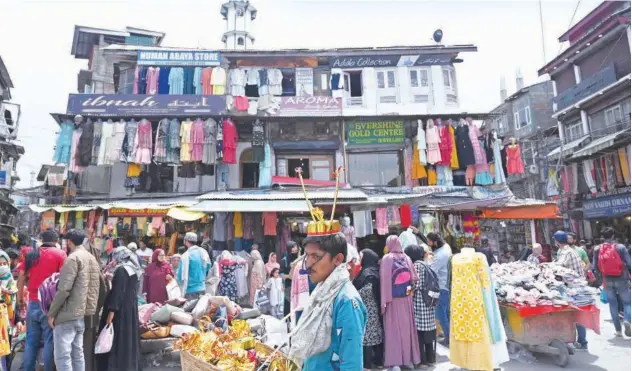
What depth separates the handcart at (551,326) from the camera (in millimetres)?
5211

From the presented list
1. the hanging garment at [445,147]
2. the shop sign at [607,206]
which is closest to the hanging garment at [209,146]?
the hanging garment at [445,147]

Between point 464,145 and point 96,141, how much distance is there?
553 inches

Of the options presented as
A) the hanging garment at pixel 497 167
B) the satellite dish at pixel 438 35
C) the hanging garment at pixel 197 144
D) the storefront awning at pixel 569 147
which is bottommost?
the hanging garment at pixel 497 167

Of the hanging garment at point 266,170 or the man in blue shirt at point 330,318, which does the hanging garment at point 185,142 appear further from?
→ the man in blue shirt at point 330,318

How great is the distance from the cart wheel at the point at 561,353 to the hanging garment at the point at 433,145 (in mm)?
9833

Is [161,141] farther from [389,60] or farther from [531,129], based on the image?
[531,129]

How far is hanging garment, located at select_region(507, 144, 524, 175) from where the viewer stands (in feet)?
50.2

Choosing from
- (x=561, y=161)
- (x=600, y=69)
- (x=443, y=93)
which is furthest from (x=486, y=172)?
(x=600, y=69)

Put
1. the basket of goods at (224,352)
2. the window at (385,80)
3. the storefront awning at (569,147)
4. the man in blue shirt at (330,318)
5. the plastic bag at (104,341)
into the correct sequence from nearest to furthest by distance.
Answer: the man in blue shirt at (330,318) < the basket of goods at (224,352) < the plastic bag at (104,341) < the window at (385,80) < the storefront awning at (569,147)

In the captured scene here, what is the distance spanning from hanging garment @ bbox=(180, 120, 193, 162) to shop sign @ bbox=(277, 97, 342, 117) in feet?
11.6

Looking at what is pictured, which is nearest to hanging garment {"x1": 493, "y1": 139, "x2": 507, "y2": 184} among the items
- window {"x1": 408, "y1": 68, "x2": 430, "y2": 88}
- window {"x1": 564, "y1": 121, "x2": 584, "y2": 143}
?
window {"x1": 408, "y1": 68, "x2": 430, "y2": 88}

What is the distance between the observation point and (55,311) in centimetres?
408

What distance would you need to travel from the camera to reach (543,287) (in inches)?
215

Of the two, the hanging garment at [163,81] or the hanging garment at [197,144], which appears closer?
the hanging garment at [197,144]
